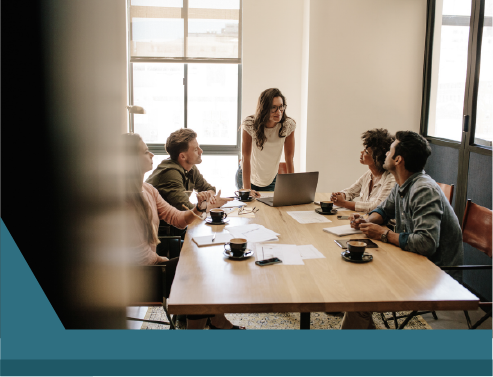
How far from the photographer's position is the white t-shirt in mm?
3244

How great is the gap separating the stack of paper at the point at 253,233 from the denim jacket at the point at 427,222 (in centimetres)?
59

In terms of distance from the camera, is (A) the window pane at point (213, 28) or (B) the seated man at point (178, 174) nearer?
(B) the seated man at point (178, 174)

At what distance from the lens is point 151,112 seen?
5270mm

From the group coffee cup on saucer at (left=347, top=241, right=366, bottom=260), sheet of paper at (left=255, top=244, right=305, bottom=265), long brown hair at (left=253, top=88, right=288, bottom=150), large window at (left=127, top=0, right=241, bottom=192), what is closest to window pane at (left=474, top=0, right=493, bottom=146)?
long brown hair at (left=253, top=88, right=288, bottom=150)

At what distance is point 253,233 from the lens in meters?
2.05

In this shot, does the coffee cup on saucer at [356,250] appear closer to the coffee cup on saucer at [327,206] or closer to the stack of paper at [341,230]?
the stack of paper at [341,230]

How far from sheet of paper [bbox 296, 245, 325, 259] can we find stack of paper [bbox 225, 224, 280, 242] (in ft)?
0.57

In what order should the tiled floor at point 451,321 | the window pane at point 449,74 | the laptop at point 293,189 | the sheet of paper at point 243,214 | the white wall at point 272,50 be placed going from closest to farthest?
1. the sheet of paper at point 243,214
2. the tiled floor at point 451,321
3. the laptop at point 293,189
4. the window pane at point 449,74
5. the white wall at point 272,50

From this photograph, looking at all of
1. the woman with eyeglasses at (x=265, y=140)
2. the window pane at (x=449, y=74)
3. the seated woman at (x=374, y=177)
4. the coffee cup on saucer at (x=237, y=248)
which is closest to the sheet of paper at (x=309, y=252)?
the coffee cup on saucer at (x=237, y=248)

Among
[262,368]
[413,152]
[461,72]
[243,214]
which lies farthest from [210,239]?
[461,72]

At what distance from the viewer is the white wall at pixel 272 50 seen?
475 centimetres

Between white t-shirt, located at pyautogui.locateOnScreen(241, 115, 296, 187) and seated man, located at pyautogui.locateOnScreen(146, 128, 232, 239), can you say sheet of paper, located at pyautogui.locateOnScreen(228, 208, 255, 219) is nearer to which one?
seated man, located at pyautogui.locateOnScreen(146, 128, 232, 239)

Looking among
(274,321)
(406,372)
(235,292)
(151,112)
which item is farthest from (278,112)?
(406,372)

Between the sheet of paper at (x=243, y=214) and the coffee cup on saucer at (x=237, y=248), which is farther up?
the coffee cup on saucer at (x=237, y=248)
